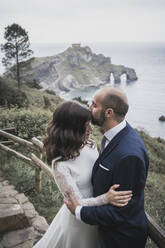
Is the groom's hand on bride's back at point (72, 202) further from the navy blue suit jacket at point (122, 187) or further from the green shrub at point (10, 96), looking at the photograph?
the green shrub at point (10, 96)

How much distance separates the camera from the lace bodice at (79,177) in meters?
2.04

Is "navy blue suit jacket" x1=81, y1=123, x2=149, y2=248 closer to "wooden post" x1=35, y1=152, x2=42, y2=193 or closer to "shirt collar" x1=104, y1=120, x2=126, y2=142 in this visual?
"shirt collar" x1=104, y1=120, x2=126, y2=142

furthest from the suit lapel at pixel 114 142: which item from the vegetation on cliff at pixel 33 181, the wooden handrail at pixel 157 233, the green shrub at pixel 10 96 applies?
the green shrub at pixel 10 96

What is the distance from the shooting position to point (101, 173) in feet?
6.43

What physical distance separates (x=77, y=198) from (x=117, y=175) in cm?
46

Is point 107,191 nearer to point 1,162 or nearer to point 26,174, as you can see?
point 26,174

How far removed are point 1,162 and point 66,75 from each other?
149935 mm

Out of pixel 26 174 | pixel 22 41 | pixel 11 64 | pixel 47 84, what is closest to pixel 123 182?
pixel 26 174

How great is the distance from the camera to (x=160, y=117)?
6825 cm

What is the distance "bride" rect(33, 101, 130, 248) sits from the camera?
2023 mm

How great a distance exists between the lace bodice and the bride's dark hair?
0.08m

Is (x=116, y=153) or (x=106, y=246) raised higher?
(x=116, y=153)

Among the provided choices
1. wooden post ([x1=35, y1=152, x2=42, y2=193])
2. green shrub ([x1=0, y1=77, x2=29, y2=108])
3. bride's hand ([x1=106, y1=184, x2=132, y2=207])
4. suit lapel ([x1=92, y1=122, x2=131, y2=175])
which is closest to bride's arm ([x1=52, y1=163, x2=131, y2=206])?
bride's hand ([x1=106, y1=184, x2=132, y2=207])

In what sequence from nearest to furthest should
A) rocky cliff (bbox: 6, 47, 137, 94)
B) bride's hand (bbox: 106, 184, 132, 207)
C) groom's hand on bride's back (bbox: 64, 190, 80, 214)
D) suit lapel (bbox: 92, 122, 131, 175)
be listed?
bride's hand (bbox: 106, 184, 132, 207)
suit lapel (bbox: 92, 122, 131, 175)
groom's hand on bride's back (bbox: 64, 190, 80, 214)
rocky cliff (bbox: 6, 47, 137, 94)
